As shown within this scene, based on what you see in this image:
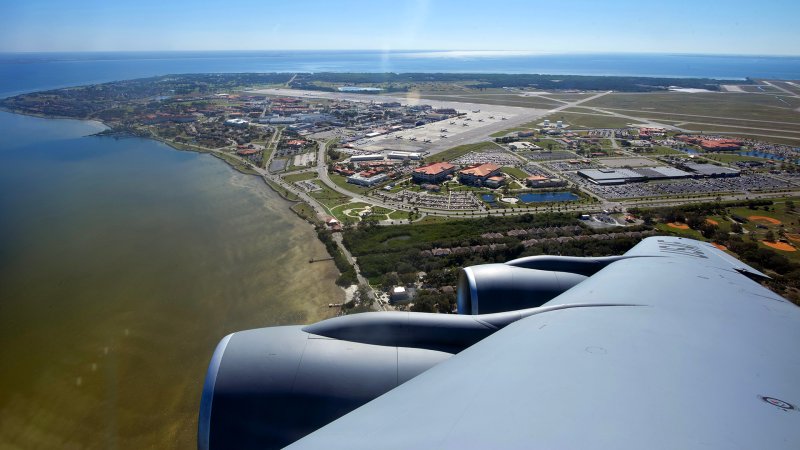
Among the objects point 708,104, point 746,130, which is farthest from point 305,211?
point 708,104

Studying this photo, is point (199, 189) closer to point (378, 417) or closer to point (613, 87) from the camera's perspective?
point (378, 417)

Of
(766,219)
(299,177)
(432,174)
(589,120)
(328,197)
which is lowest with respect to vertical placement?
(766,219)

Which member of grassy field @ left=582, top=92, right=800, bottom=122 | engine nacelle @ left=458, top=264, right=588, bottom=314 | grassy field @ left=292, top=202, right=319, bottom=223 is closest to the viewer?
engine nacelle @ left=458, top=264, right=588, bottom=314

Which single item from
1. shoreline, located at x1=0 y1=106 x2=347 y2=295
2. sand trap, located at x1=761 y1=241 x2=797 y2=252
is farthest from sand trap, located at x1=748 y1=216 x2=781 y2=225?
shoreline, located at x1=0 y1=106 x2=347 y2=295

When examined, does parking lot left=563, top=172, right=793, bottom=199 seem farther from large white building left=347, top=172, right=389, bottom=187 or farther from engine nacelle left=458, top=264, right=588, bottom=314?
engine nacelle left=458, top=264, right=588, bottom=314

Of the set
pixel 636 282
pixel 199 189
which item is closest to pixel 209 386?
pixel 636 282

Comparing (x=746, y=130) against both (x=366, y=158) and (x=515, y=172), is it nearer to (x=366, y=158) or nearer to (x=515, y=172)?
(x=515, y=172)
